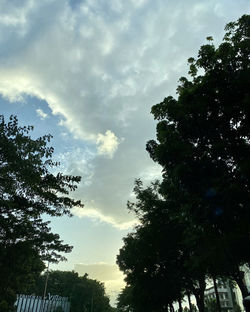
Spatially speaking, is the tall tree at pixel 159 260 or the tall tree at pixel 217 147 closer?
the tall tree at pixel 217 147

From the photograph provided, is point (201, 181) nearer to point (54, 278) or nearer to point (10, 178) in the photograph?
point (10, 178)

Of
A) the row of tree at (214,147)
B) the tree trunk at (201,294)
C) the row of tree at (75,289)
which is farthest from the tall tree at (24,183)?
the row of tree at (75,289)

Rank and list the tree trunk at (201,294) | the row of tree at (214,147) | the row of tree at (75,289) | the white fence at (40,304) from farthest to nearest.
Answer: the row of tree at (75,289) → the white fence at (40,304) → the tree trunk at (201,294) → the row of tree at (214,147)

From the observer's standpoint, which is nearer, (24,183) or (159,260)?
(24,183)

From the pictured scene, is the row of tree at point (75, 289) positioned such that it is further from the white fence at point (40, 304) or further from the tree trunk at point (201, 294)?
the tree trunk at point (201, 294)

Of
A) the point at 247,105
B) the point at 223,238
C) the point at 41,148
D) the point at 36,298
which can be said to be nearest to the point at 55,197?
the point at 41,148

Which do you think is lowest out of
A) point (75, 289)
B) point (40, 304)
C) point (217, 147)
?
point (40, 304)

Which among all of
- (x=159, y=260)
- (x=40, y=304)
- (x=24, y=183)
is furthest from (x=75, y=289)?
(x=24, y=183)

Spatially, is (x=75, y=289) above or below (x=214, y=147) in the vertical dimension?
above

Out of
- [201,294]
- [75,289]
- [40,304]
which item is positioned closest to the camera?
[201,294]

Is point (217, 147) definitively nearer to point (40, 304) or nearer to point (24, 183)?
point (24, 183)

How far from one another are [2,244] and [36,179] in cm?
967

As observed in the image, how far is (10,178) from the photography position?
49.3 feet

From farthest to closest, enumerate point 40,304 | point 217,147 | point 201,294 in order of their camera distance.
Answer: point 40,304 → point 201,294 → point 217,147
